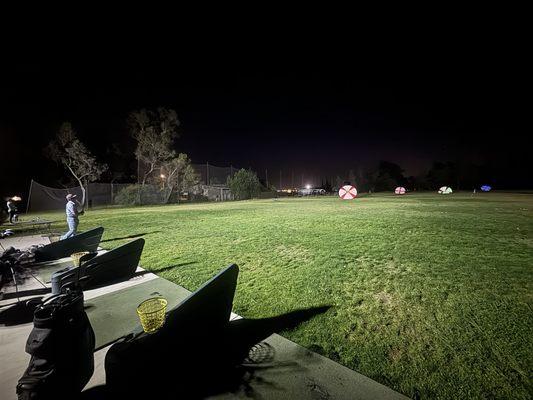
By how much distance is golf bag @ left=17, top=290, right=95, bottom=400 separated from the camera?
1.84 meters

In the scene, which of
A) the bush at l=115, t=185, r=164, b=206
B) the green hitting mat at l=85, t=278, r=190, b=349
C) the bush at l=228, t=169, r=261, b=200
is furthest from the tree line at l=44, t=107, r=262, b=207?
the green hitting mat at l=85, t=278, r=190, b=349

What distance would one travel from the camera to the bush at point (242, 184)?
4481cm

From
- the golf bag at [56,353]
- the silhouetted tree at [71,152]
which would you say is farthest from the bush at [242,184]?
the golf bag at [56,353]

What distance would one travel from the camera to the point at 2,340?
320cm

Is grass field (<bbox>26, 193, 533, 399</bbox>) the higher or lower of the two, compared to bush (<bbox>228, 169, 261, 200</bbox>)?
lower

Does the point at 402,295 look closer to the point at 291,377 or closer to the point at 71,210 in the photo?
the point at 291,377

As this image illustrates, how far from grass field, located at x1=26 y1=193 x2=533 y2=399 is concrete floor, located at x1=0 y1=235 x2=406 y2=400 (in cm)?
16

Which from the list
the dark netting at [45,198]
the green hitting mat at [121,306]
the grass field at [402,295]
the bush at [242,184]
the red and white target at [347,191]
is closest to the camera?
the grass field at [402,295]

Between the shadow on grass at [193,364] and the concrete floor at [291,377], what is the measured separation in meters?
0.05

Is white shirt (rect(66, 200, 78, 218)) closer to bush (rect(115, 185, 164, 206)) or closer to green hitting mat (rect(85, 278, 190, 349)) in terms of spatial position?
green hitting mat (rect(85, 278, 190, 349))

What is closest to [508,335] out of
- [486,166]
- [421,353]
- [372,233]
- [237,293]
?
[421,353]

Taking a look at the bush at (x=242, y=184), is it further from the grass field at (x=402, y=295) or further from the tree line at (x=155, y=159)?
the grass field at (x=402, y=295)

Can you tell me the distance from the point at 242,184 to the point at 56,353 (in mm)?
43529

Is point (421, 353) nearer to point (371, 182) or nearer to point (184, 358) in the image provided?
point (184, 358)
